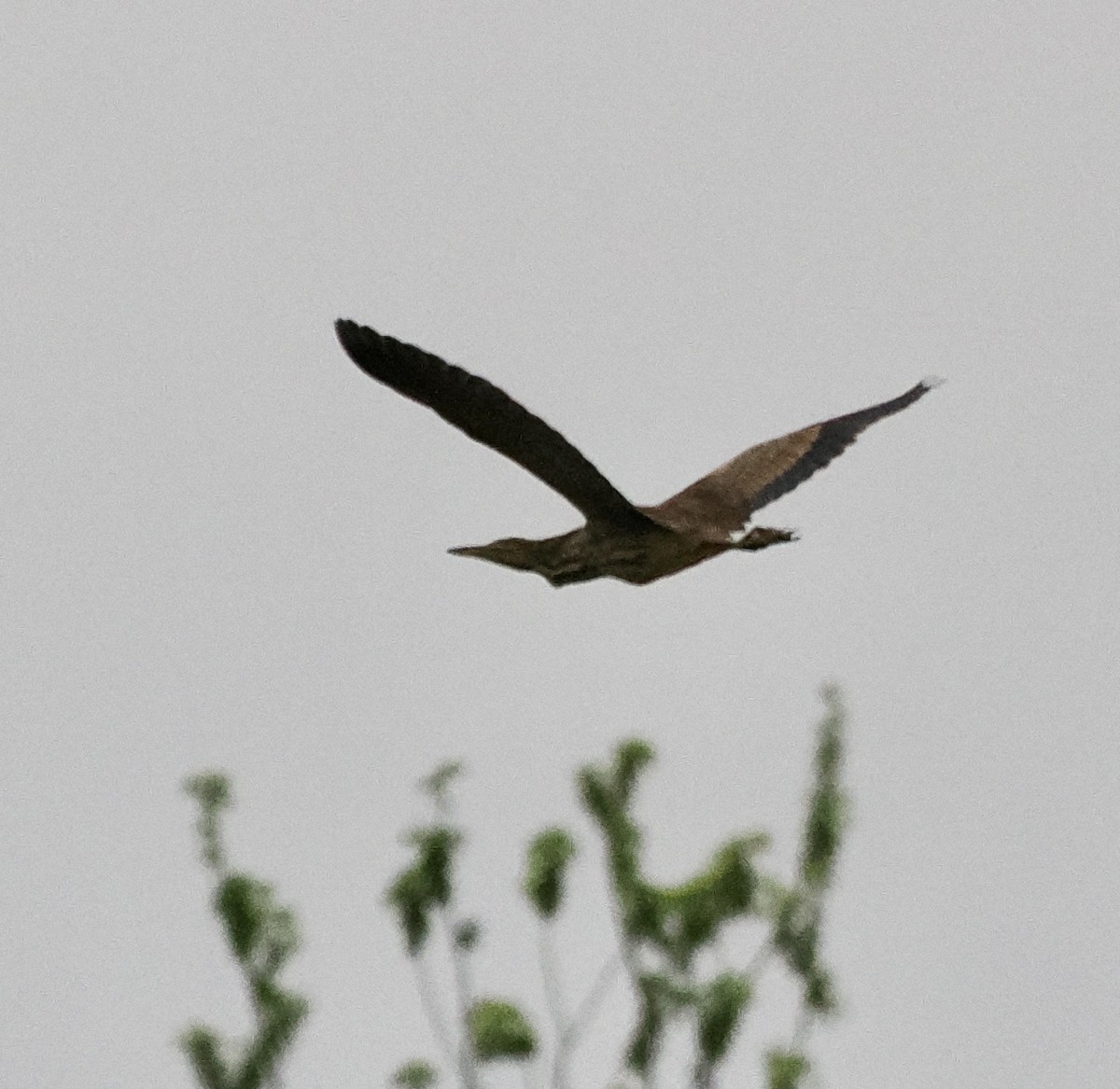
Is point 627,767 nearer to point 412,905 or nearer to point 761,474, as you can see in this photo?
point 412,905

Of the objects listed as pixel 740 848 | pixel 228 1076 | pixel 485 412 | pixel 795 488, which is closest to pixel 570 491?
pixel 485 412

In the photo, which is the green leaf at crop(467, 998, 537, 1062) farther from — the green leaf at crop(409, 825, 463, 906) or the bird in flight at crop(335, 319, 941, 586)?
the bird in flight at crop(335, 319, 941, 586)

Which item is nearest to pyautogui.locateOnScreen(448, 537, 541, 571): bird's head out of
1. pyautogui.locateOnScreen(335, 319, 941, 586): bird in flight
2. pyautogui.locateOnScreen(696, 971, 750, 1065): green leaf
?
pyautogui.locateOnScreen(335, 319, 941, 586): bird in flight

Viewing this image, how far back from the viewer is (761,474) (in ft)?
29.6

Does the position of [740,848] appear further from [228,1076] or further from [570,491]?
[570,491]

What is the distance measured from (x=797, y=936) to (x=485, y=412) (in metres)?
6.32

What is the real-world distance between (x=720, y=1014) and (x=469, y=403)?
5.57m

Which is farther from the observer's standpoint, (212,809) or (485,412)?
(212,809)

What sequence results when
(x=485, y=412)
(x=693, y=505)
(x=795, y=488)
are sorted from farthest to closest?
(x=795, y=488) → (x=693, y=505) → (x=485, y=412)

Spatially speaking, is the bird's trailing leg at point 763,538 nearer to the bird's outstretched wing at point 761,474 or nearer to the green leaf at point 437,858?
the bird's outstretched wing at point 761,474

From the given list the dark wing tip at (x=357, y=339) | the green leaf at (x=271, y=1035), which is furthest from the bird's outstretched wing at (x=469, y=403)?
the green leaf at (x=271, y=1035)

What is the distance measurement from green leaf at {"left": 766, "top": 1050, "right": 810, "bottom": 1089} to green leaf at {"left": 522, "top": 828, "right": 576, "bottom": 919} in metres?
1.60

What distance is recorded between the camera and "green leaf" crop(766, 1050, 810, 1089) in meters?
11.8

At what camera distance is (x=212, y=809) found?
12.5 metres
